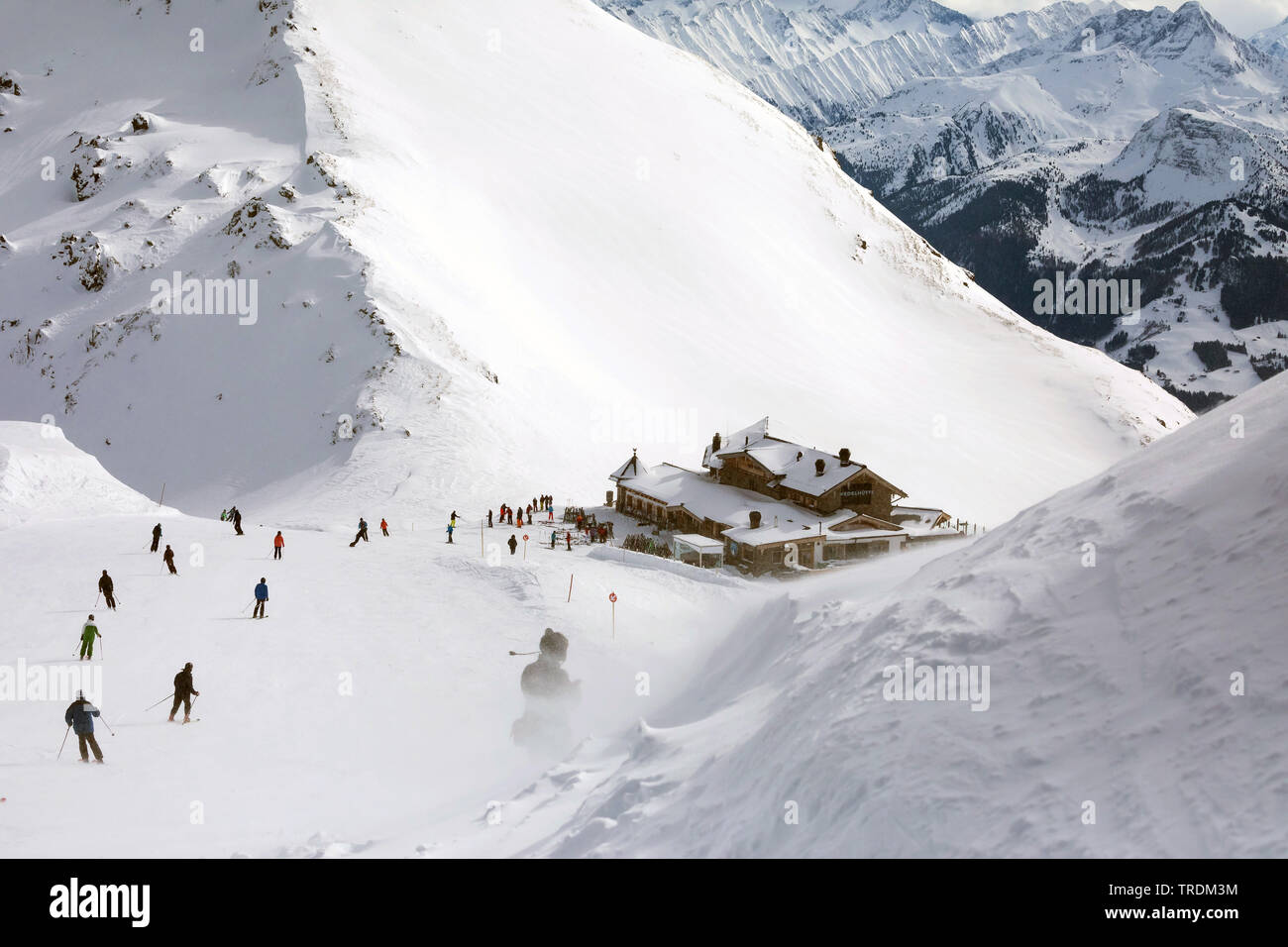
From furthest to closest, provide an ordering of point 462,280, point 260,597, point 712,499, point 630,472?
point 462,280 → point 630,472 → point 712,499 → point 260,597

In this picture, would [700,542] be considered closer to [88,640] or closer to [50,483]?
[88,640]

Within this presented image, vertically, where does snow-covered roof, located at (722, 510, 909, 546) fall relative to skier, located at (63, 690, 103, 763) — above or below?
above

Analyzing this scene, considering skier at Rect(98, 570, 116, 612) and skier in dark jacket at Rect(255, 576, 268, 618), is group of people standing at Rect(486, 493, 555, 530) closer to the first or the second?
skier in dark jacket at Rect(255, 576, 268, 618)

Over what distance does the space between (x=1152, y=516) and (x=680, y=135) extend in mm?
121083

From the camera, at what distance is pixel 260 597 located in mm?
26609

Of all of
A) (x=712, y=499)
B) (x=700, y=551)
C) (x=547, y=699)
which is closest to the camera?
(x=547, y=699)

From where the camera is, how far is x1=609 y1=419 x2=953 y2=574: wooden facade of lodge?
45.2 meters

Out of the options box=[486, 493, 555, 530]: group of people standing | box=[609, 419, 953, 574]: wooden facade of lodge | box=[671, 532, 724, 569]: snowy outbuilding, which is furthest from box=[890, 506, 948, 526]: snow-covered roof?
box=[486, 493, 555, 530]: group of people standing

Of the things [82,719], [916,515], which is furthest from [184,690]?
[916,515]

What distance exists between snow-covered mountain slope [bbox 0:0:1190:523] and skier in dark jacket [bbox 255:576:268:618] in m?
21.3

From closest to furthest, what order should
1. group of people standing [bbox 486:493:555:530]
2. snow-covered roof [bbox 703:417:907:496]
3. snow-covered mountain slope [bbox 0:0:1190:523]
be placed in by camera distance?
group of people standing [bbox 486:493:555:530], snow-covered roof [bbox 703:417:907:496], snow-covered mountain slope [bbox 0:0:1190:523]

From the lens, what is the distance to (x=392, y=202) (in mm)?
82812

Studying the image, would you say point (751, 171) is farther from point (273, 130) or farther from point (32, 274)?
point (32, 274)
